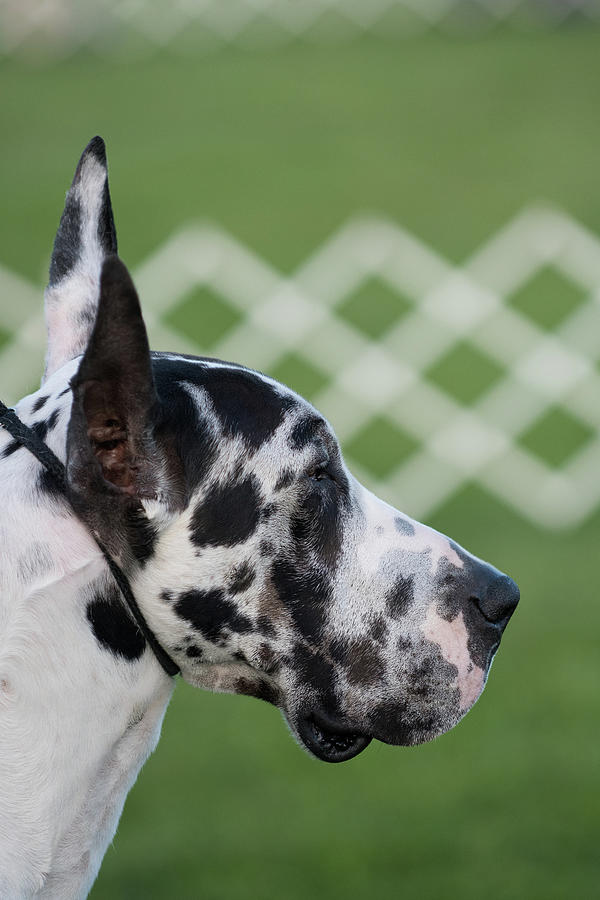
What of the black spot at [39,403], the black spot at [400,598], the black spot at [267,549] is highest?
the black spot at [39,403]

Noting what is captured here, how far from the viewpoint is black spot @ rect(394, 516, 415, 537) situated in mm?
2297

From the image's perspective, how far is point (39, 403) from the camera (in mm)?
2148

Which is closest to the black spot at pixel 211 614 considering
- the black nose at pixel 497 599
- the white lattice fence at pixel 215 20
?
the black nose at pixel 497 599

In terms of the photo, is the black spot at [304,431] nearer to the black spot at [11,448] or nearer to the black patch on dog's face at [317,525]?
the black patch on dog's face at [317,525]

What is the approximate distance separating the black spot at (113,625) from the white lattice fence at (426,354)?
5.43m

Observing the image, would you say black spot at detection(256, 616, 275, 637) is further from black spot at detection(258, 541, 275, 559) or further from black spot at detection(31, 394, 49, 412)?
black spot at detection(31, 394, 49, 412)

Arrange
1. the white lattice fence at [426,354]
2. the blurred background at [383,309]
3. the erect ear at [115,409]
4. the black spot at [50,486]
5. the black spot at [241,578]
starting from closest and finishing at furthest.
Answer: the erect ear at [115,409], the black spot at [50,486], the black spot at [241,578], the blurred background at [383,309], the white lattice fence at [426,354]

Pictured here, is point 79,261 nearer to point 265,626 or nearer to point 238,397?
point 238,397

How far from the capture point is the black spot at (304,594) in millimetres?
2158

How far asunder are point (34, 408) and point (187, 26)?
2215 centimetres

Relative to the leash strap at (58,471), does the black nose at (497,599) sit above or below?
below

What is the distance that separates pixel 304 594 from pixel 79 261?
81cm

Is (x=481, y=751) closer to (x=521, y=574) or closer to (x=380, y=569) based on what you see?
(x=521, y=574)

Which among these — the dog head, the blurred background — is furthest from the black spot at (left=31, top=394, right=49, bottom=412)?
the blurred background
